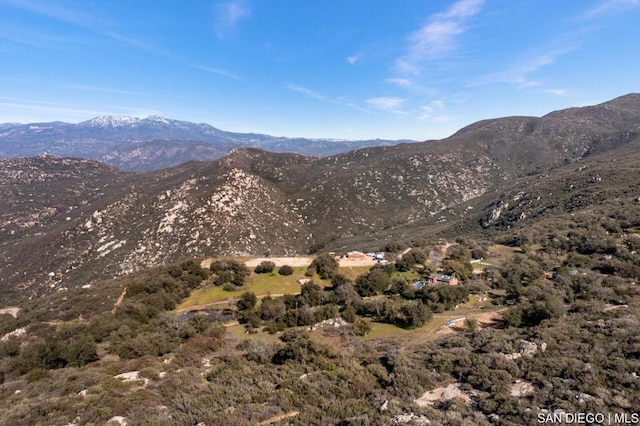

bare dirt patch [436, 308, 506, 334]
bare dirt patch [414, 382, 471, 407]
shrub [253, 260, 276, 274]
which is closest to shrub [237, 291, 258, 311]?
shrub [253, 260, 276, 274]

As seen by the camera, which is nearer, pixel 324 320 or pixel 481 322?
pixel 481 322

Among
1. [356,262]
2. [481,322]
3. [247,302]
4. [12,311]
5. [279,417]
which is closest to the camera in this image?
[279,417]

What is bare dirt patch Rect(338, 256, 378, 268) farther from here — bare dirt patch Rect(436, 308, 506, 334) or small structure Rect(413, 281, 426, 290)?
bare dirt patch Rect(436, 308, 506, 334)

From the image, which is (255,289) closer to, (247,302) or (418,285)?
(247,302)

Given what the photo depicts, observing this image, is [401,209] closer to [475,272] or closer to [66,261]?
[475,272]

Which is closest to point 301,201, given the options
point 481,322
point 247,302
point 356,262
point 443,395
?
point 356,262

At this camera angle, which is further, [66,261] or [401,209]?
[401,209]

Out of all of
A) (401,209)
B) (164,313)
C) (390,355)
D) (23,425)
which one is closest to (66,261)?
(164,313)

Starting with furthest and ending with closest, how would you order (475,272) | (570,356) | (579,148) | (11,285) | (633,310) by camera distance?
(579,148)
(11,285)
(475,272)
(633,310)
(570,356)

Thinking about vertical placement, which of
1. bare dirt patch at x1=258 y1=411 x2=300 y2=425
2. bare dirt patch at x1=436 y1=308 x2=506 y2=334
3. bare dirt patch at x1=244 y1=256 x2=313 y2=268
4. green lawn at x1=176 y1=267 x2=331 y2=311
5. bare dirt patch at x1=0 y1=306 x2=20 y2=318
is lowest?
bare dirt patch at x1=0 y1=306 x2=20 y2=318
